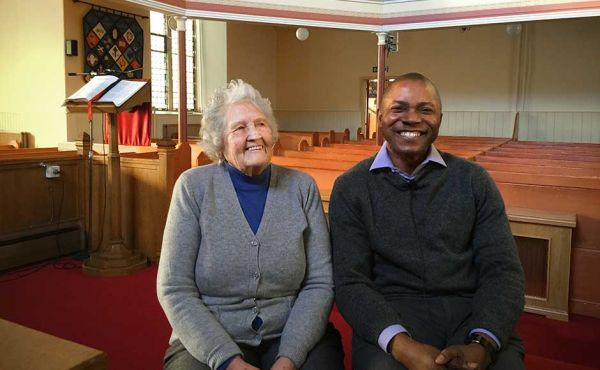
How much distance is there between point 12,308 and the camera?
319 cm

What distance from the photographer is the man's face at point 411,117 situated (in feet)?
5.54

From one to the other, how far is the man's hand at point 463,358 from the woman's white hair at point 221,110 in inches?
33.5

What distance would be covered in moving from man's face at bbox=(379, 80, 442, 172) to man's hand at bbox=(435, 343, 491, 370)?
0.62m

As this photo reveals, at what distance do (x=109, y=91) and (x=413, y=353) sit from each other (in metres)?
3.29

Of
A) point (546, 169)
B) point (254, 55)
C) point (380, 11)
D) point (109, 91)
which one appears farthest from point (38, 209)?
point (254, 55)

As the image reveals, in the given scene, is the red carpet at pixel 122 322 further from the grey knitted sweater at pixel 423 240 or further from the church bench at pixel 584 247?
the grey knitted sweater at pixel 423 240

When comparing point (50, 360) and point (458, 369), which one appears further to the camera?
point (458, 369)

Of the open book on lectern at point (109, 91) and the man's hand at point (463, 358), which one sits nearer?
the man's hand at point (463, 358)

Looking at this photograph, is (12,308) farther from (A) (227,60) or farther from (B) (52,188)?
(A) (227,60)

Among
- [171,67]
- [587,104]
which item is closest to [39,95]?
[171,67]

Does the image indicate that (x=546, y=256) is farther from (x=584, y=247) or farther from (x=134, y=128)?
(x=134, y=128)

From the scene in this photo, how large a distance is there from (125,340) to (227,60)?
362 inches

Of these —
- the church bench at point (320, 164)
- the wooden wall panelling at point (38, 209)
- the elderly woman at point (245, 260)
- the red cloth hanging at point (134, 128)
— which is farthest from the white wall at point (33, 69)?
the elderly woman at point (245, 260)

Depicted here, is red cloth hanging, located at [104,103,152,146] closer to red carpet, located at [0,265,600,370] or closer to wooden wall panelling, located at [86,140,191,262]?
wooden wall panelling, located at [86,140,191,262]
